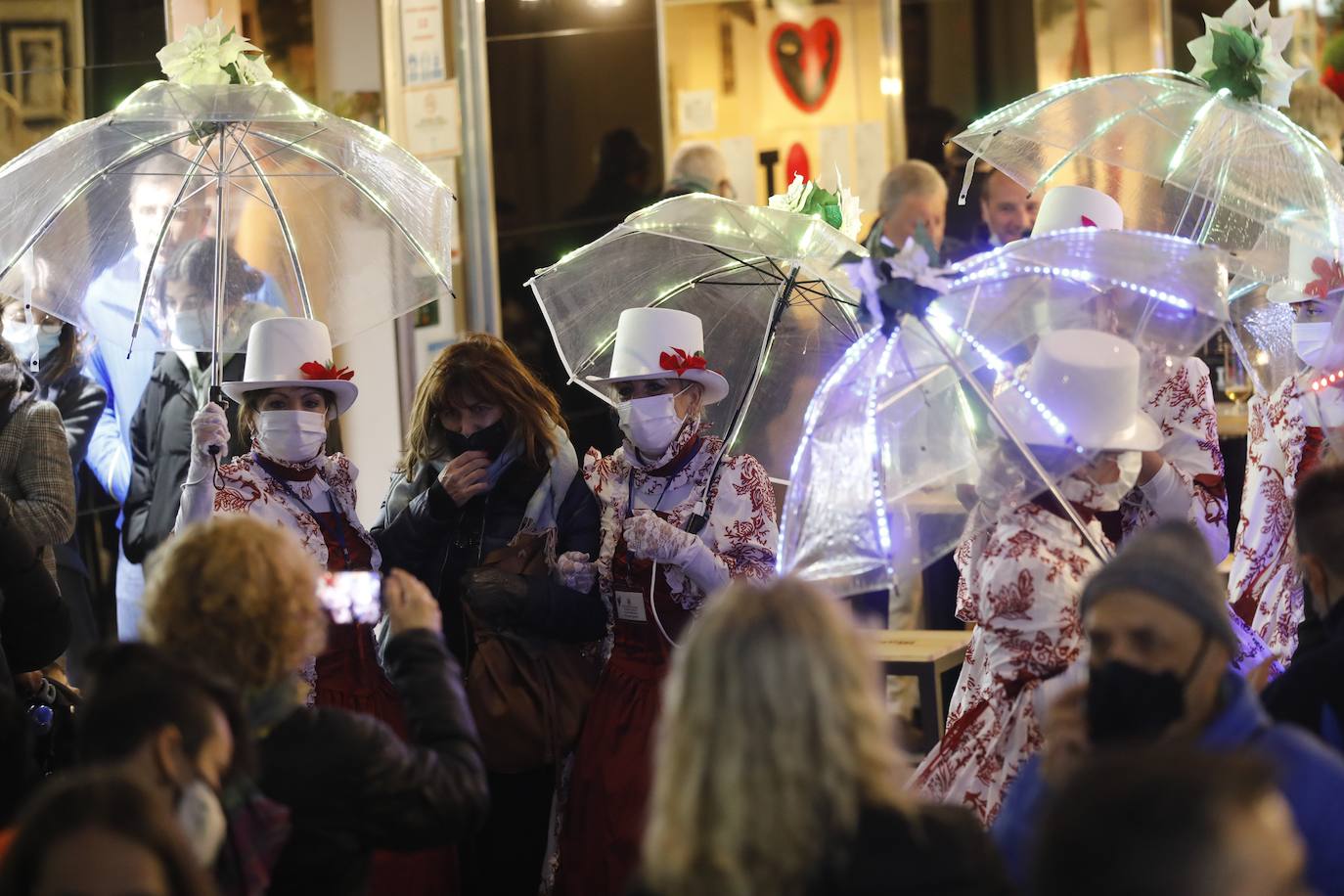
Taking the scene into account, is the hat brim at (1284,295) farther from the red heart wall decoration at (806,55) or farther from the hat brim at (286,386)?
the red heart wall decoration at (806,55)

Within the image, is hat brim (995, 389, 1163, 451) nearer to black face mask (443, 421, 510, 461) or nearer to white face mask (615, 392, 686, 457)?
white face mask (615, 392, 686, 457)

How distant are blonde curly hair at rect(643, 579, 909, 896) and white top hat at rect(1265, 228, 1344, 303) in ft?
8.40

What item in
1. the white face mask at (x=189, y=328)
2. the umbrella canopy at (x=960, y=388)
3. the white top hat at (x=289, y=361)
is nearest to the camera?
the umbrella canopy at (x=960, y=388)

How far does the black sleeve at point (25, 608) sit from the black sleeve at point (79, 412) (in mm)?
2014

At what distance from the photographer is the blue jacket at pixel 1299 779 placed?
2.50 metres

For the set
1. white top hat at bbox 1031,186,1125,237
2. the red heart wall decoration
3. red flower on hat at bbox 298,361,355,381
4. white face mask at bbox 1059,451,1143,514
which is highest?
the red heart wall decoration

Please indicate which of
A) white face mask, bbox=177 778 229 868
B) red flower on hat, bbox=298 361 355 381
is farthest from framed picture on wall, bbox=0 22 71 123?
white face mask, bbox=177 778 229 868

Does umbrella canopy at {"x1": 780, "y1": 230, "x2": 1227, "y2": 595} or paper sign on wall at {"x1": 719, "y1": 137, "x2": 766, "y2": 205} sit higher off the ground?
paper sign on wall at {"x1": 719, "y1": 137, "x2": 766, "y2": 205}

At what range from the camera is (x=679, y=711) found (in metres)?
2.27

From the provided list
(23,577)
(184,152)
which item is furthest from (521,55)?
(23,577)

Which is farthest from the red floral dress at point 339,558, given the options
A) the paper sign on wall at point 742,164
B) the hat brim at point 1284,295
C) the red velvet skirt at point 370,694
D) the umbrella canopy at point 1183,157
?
the paper sign on wall at point 742,164

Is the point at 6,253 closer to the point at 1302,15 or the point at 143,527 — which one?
the point at 143,527

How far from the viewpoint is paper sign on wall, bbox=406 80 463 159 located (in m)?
7.98

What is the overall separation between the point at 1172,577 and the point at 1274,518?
198 centimetres
